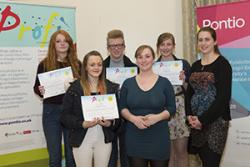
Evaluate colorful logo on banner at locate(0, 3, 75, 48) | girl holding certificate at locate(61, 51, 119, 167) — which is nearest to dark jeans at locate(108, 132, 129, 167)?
girl holding certificate at locate(61, 51, 119, 167)

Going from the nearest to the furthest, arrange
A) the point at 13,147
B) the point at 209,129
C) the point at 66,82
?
1. the point at 209,129
2. the point at 66,82
3. the point at 13,147

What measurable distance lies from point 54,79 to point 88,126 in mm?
705

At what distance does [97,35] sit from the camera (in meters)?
5.15

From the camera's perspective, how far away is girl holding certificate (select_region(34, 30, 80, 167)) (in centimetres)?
337

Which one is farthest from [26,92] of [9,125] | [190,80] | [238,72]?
[238,72]

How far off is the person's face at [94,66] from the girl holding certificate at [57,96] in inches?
17.4

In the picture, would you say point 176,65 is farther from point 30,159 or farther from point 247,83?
point 30,159

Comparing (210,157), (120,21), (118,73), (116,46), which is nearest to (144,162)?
(210,157)

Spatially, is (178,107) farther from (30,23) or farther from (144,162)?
(30,23)

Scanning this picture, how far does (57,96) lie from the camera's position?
11.2ft

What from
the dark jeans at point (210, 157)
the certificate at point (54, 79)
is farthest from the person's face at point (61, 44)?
the dark jeans at point (210, 157)

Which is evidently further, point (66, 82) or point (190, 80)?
point (66, 82)

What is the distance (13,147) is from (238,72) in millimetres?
2589

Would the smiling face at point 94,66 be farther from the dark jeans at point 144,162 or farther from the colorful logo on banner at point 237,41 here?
the colorful logo on banner at point 237,41
